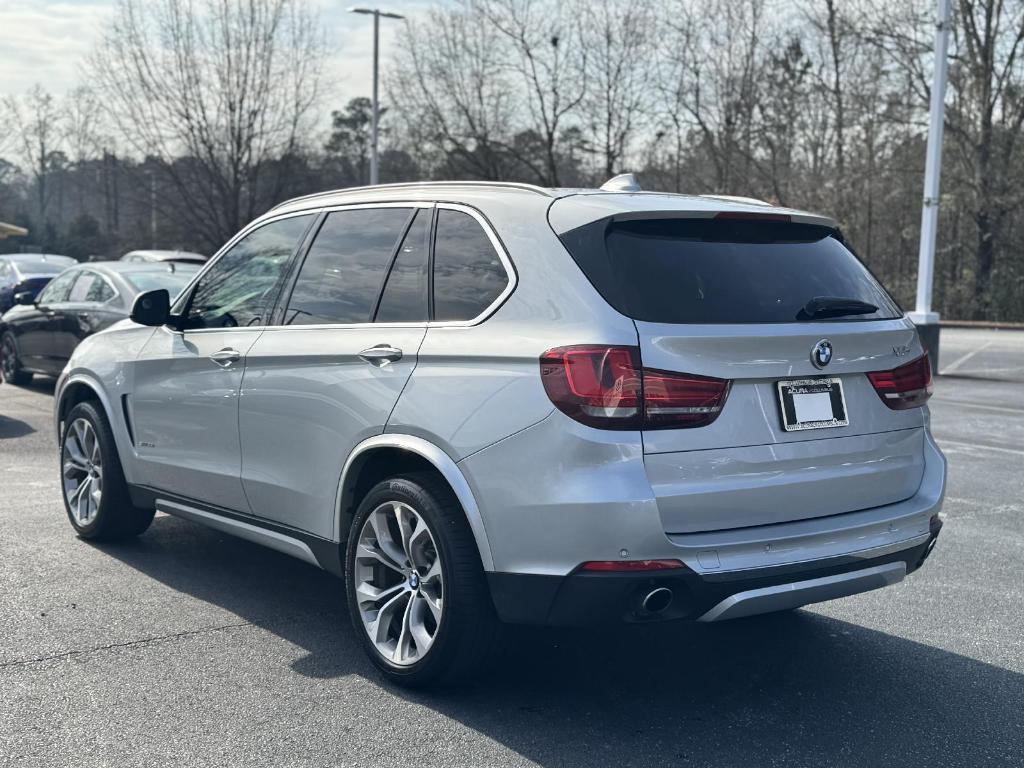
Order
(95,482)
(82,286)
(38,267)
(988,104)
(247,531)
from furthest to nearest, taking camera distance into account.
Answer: (988,104) → (38,267) → (82,286) → (95,482) → (247,531)

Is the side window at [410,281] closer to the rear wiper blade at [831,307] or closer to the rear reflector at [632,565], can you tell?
the rear reflector at [632,565]

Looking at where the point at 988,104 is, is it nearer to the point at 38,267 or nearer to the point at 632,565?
the point at 38,267

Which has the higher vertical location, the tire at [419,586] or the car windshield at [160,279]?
the car windshield at [160,279]

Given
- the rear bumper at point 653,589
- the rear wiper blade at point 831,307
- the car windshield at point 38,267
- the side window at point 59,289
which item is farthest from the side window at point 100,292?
the car windshield at point 38,267

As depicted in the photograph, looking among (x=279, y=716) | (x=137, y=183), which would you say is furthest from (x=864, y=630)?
(x=137, y=183)

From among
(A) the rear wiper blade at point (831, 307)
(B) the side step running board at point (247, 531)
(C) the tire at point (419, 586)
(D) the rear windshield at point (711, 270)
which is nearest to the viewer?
(D) the rear windshield at point (711, 270)

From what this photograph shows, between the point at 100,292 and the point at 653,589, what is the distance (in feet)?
32.7

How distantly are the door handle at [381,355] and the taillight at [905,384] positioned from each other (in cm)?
168

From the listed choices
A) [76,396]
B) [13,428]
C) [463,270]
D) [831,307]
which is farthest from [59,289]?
[831,307]

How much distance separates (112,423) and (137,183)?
28.1 m

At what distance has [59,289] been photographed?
12.9 meters

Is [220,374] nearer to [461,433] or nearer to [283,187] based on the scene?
[461,433]

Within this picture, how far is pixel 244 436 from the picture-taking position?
473 centimetres

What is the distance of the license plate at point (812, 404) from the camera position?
3592 millimetres
